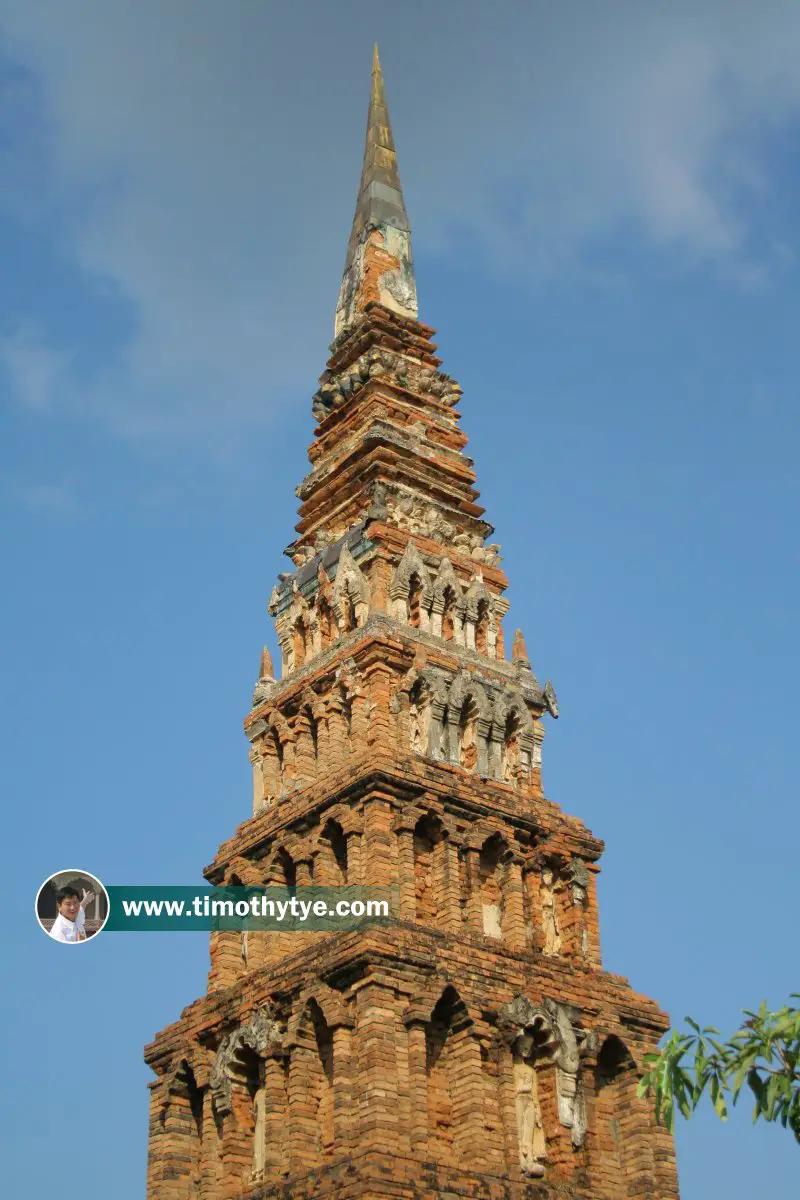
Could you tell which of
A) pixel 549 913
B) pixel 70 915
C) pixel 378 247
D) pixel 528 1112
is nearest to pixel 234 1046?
pixel 70 915

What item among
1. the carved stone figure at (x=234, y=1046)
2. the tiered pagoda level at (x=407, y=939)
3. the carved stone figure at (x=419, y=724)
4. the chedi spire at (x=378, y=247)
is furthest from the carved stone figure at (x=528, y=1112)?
the chedi spire at (x=378, y=247)

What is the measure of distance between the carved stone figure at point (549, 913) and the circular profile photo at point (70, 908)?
9.90 m

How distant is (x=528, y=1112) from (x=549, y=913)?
5.10 m

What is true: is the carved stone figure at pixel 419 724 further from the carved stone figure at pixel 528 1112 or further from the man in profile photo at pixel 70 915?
the man in profile photo at pixel 70 915

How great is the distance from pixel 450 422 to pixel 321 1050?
63.5ft

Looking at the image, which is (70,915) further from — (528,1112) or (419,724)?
(528,1112)

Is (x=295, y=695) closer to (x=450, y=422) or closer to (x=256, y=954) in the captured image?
(x=256, y=954)

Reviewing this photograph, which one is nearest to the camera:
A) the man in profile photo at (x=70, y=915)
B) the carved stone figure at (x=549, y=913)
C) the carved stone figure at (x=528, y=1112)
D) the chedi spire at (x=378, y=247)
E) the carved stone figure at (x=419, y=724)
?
the carved stone figure at (x=528, y=1112)

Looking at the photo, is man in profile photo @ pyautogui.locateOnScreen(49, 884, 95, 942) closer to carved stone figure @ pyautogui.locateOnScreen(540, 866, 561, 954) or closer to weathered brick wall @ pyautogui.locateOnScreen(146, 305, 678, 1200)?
weathered brick wall @ pyautogui.locateOnScreen(146, 305, 678, 1200)

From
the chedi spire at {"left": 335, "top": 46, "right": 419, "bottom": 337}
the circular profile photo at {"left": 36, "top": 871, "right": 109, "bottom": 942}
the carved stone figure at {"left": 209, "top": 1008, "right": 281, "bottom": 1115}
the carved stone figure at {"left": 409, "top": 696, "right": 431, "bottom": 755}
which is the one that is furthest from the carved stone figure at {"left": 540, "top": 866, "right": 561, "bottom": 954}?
the chedi spire at {"left": 335, "top": 46, "right": 419, "bottom": 337}

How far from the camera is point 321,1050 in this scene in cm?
3500

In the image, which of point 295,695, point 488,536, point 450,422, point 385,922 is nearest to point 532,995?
point 385,922

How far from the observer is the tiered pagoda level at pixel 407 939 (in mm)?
33625

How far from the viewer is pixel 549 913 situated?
127 ft
